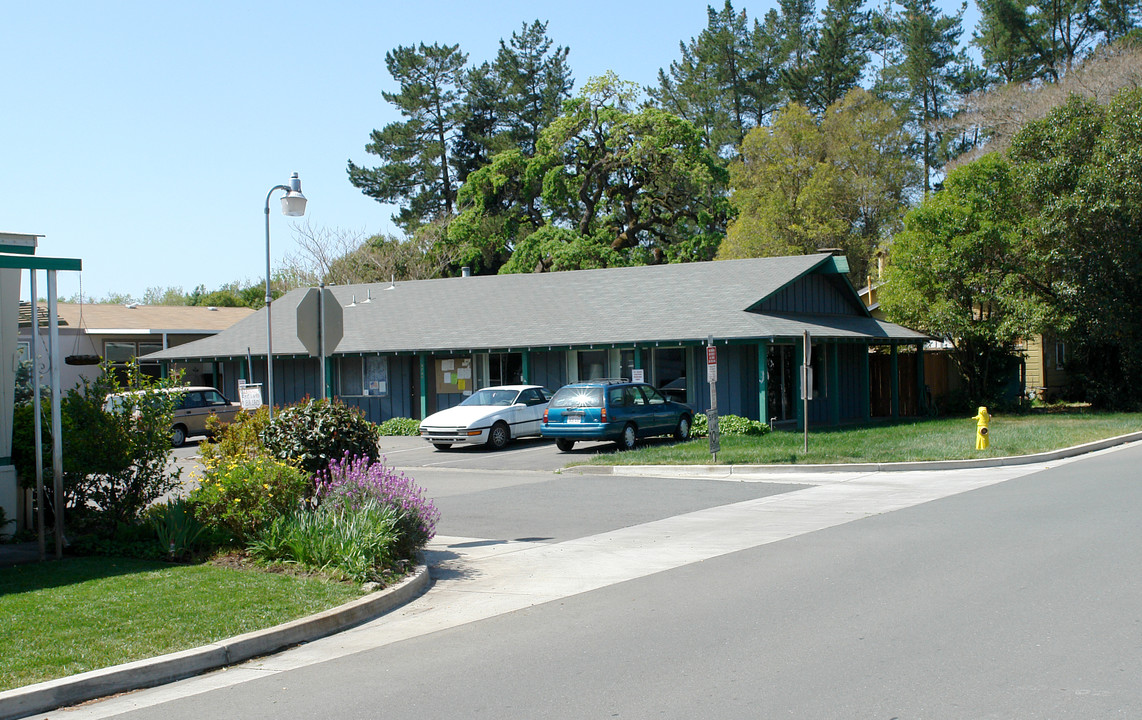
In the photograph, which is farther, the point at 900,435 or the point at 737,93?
the point at 737,93

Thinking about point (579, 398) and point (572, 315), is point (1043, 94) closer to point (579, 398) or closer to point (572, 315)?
point (572, 315)

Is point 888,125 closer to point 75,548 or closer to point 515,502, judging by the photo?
point 515,502

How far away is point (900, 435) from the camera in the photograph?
2378 centimetres

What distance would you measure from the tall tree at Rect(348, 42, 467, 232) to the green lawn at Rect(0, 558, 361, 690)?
51.7 metres

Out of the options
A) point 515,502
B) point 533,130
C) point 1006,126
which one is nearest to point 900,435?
point 515,502

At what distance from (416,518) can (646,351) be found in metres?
17.8

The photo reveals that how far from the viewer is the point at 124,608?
7980mm

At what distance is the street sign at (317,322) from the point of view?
11664 mm

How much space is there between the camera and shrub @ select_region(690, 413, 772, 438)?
24484 mm

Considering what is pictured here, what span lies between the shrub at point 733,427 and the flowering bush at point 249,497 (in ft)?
49.6

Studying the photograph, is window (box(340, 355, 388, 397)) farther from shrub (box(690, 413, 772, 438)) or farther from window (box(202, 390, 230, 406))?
shrub (box(690, 413, 772, 438))

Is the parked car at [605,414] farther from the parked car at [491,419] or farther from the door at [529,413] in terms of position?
the door at [529,413]

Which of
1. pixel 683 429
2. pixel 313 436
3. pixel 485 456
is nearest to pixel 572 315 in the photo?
pixel 683 429

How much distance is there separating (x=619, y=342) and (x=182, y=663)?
2011cm
